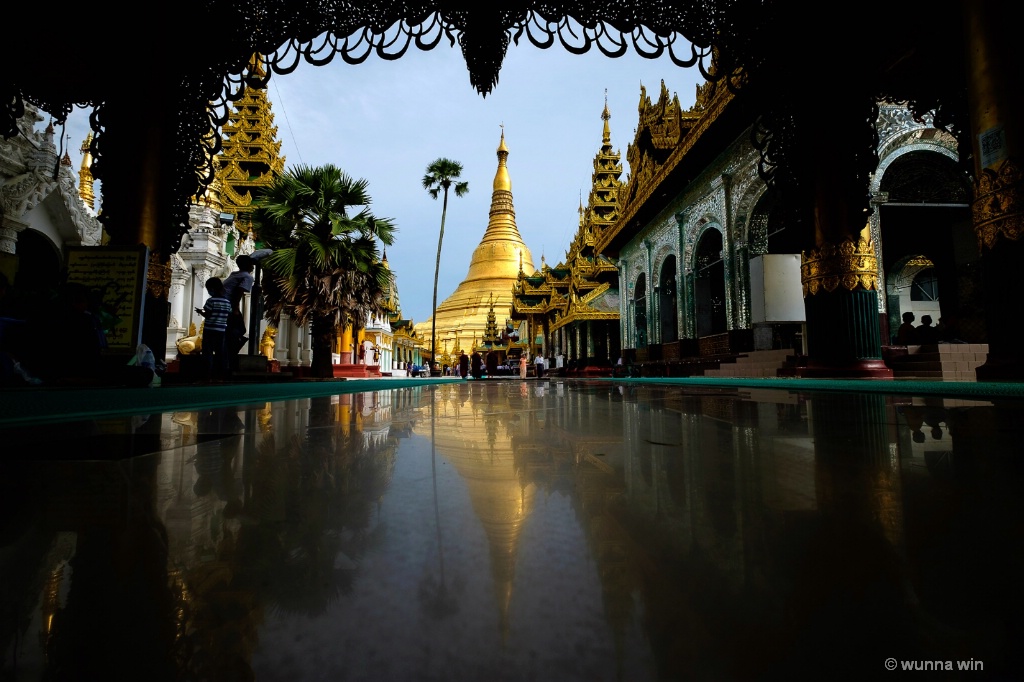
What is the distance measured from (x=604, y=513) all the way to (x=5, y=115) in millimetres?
7021

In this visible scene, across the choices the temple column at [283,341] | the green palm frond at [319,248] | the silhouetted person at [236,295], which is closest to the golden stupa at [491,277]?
the temple column at [283,341]

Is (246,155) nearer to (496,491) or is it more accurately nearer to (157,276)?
(157,276)

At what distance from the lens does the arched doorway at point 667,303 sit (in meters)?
17.0

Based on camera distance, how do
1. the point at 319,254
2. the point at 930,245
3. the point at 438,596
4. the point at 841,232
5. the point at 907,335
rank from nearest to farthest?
the point at 438,596 < the point at 841,232 < the point at 907,335 < the point at 319,254 < the point at 930,245

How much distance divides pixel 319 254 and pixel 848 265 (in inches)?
425

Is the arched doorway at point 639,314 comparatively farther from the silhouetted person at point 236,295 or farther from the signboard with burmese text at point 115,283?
the signboard with burmese text at point 115,283

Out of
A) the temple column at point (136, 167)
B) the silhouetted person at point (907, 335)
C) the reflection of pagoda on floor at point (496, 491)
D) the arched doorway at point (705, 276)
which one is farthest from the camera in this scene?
the arched doorway at point (705, 276)

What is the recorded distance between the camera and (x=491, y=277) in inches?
1977

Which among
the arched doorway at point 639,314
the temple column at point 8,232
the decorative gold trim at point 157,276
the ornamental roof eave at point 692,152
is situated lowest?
the decorative gold trim at point 157,276

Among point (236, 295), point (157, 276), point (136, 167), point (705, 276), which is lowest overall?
point (157, 276)

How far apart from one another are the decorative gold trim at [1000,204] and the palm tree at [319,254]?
11517 millimetres

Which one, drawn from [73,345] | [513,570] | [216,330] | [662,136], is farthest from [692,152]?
[513,570]

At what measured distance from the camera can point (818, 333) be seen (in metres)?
5.32

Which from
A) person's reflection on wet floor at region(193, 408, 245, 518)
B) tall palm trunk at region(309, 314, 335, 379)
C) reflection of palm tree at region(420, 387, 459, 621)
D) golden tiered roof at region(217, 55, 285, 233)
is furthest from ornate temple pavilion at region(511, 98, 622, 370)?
reflection of palm tree at region(420, 387, 459, 621)
